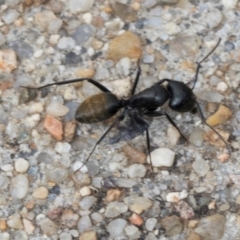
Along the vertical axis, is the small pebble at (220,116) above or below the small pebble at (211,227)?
above

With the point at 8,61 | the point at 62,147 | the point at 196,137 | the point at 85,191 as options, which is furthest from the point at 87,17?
the point at 85,191

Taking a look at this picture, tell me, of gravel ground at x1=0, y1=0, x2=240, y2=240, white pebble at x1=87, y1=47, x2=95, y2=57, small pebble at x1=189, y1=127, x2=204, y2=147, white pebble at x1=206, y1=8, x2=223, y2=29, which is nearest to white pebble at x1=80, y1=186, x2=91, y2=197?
gravel ground at x1=0, y1=0, x2=240, y2=240

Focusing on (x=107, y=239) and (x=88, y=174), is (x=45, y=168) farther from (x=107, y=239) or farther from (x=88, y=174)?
(x=107, y=239)

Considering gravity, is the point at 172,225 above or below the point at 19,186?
below

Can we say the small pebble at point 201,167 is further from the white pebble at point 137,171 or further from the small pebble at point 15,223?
the small pebble at point 15,223

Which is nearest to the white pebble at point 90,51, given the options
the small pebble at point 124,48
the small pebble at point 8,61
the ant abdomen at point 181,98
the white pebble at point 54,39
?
the small pebble at point 124,48

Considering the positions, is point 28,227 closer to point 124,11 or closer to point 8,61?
point 8,61

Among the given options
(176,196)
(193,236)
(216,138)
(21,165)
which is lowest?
(193,236)
